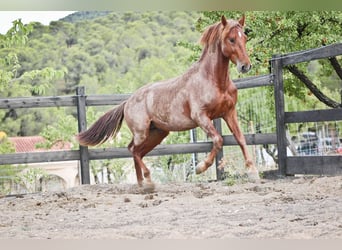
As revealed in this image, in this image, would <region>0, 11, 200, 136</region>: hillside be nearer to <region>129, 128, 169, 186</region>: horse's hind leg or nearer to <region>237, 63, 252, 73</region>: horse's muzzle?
<region>129, 128, 169, 186</region>: horse's hind leg

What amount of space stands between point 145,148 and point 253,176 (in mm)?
807

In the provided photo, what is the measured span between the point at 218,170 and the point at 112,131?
2.84ft

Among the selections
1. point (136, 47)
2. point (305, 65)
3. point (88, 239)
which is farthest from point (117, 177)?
point (88, 239)

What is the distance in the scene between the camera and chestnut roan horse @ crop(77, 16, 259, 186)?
447cm

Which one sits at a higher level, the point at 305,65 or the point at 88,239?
the point at 305,65

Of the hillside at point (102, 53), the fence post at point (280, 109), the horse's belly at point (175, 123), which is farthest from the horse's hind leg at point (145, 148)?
the hillside at point (102, 53)

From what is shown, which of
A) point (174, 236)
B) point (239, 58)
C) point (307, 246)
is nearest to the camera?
point (307, 246)

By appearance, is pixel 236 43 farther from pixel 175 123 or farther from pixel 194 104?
pixel 175 123

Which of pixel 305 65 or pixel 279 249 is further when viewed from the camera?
pixel 305 65

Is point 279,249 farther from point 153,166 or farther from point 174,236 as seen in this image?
point 153,166

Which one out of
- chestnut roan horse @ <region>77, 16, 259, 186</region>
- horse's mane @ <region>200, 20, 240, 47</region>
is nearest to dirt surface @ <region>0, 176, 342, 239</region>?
chestnut roan horse @ <region>77, 16, 259, 186</region>

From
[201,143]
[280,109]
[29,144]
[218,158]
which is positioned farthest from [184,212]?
[29,144]

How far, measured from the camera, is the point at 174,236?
3512mm

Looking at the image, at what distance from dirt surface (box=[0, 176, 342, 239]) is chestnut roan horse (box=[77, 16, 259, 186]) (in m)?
0.27
